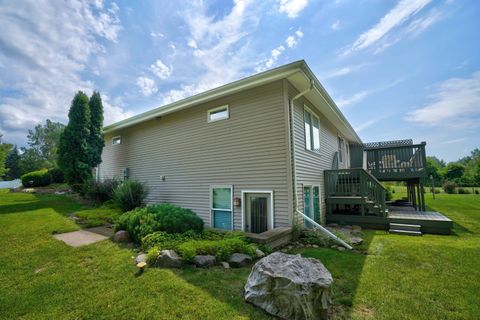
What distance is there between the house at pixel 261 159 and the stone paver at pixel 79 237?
3.02 m

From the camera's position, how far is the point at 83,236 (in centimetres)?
556

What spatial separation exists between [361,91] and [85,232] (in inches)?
555

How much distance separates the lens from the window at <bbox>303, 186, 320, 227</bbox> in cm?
675

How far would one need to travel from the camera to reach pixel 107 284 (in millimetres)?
3252

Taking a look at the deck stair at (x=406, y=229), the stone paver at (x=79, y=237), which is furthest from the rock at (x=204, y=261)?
the deck stair at (x=406, y=229)

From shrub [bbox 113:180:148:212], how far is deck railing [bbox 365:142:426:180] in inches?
417

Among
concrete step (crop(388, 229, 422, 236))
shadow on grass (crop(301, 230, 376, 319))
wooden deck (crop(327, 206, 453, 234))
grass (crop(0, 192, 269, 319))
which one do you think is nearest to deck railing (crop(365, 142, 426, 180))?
wooden deck (crop(327, 206, 453, 234))

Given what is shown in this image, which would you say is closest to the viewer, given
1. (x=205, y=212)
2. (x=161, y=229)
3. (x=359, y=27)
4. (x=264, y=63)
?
(x=161, y=229)

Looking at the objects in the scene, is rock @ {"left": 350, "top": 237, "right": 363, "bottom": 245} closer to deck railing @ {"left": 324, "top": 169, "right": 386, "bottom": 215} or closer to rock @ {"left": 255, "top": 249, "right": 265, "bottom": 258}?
deck railing @ {"left": 324, "top": 169, "right": 386, "bottom": 215}

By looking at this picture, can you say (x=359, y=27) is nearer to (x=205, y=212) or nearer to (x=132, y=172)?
(x=205, y=212)

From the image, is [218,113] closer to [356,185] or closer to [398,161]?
[356,185]

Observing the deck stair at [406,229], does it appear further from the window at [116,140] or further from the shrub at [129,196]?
the window at [116,140]

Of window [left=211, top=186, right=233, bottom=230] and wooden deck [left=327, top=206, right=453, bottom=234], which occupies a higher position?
window [left=211, top=186, right=233, bottom=230]

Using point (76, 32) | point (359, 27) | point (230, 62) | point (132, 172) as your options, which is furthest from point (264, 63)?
point (132, 172)
